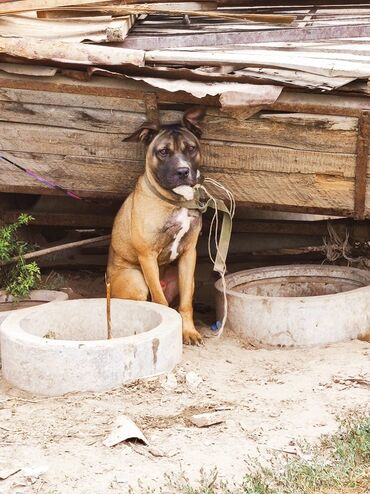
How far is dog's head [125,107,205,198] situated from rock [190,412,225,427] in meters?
1.92

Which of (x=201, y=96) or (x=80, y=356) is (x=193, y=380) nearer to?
(x=80, y=356)

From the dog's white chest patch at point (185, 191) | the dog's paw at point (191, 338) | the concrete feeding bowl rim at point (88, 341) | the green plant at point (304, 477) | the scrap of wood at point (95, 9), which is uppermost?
A: the scrap of wood at point (95, 9)

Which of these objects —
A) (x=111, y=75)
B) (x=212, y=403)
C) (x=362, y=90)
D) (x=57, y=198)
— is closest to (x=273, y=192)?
(x=362, y=90)

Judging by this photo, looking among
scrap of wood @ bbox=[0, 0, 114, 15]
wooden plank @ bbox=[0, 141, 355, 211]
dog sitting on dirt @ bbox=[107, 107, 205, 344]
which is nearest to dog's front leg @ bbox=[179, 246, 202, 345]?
dog sitting on dirt @ bbox=[107, 107, 205, 344]

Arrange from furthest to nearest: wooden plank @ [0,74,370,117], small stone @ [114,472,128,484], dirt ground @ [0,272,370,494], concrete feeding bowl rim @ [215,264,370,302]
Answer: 1. concrete feeding bowl rim @ [215,264,370,302]
2. wooden plank @ [0,74,370,117]
3. dirt ground @ [0,272,370,494]
4. small stone @ [114,472,128,484]

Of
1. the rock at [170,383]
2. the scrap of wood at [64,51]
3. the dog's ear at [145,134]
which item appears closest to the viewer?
the rock at [170,383]

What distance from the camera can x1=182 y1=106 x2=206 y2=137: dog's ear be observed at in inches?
253

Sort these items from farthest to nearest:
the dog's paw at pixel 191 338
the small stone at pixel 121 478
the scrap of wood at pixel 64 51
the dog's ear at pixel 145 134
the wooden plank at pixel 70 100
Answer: the dog's paw at pixel 191 338 → the wooden plank at pixel 70 100 → the dog's ear at pixel 145 134 → the scrap of wood at pixel 64 51 → the small stone at pixel 121 478

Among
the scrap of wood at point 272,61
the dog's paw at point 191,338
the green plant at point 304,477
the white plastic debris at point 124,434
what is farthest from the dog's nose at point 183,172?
the green plant at point 304,477

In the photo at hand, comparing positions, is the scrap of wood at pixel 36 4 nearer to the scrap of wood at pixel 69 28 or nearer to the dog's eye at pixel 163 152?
the scrap of wood at pixel 69 28

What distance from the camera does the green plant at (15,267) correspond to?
22.4 feet

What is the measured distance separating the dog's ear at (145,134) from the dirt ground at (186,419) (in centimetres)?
165

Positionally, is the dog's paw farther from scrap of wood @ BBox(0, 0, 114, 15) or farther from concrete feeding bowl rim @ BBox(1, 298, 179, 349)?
scrap of wood @ BBox(0, 0, 114, 15)

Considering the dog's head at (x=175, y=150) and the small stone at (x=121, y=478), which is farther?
the dog's head at (x=175, y=150)
